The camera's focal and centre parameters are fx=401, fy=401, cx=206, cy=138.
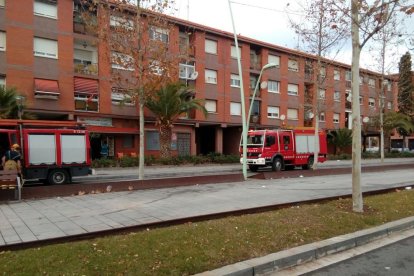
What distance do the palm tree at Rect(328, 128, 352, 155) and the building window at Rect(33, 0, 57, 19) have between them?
3266 cm

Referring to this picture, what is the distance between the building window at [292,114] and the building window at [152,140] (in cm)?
1729

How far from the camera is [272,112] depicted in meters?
42.8

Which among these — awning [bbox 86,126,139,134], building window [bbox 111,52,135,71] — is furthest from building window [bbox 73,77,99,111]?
building window [bbox 111,52,135,71]

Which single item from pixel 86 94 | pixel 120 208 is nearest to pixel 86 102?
pixel 86 94

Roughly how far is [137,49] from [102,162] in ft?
44.7

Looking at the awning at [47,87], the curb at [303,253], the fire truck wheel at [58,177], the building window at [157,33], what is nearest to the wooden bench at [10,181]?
the fire truck wheel at [58,177]

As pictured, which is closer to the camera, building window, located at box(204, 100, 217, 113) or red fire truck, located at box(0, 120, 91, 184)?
red fire truck, located at box(0, 120, 91, 184)

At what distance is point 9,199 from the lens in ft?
33.7

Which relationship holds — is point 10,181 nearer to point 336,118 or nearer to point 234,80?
point 234,80

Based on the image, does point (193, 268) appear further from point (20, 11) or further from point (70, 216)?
point (20, 11)

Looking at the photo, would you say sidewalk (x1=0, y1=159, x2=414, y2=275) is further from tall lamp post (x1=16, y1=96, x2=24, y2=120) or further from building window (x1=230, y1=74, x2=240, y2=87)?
building window (x1=230, y1=74, x2=240, y2=87)

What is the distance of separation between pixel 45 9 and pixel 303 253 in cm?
2721

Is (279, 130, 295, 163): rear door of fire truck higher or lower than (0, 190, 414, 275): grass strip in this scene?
higher

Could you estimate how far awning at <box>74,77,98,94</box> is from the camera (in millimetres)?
28981
